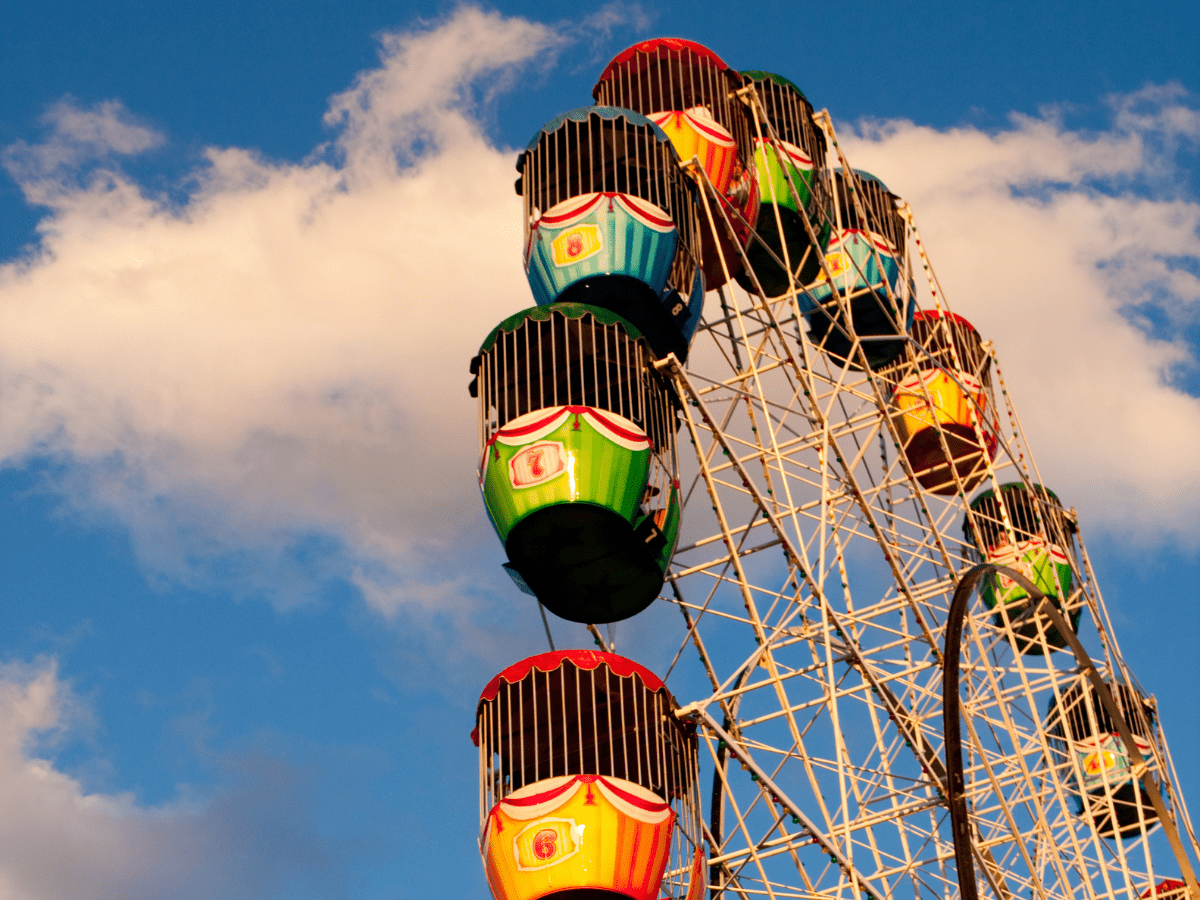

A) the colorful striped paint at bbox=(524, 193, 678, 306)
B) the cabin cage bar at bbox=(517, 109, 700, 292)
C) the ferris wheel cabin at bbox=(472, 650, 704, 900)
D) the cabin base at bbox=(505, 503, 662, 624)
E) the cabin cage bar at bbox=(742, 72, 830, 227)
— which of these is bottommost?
the ferris wheel cabin at bbox=(472, 650, 704, 900)

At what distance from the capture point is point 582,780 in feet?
71.5

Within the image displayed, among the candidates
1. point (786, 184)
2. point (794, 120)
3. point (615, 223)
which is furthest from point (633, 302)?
point (794, 120)

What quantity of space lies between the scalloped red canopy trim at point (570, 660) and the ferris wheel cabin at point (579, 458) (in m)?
0.95

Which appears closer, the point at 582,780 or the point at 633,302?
the point at 582,780

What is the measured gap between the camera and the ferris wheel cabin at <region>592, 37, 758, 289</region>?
93.5ft

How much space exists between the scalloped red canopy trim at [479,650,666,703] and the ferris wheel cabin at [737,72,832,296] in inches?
362

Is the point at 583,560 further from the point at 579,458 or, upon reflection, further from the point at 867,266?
the point at 867,266

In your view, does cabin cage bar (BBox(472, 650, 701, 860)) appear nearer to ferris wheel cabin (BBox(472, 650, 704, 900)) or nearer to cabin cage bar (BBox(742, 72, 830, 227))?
ferris wheel cabin (BBox(472, 650, 704, 900))

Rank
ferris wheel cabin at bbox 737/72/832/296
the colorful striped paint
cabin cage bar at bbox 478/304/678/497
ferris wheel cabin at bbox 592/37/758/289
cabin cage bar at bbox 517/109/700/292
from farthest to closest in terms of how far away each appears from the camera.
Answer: ferris wheel cabin at bbox 737/72/832/296
ferris wheel cabin at bbox 592/37/758/289
cabin cage bar at bbox 517/109/700/292
the colorful striped paint
cabin cage bar at bbox 478/304/678/497

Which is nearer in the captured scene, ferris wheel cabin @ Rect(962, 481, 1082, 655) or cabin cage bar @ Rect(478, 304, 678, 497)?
cabin cage bar @ Rect(478, 304, 678, 497)

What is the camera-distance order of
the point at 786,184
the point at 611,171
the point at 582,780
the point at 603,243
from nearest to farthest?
the point at 582,780 < the point at 603,243 < the point at 611,171 < the point at 786,184

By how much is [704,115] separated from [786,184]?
303 cm

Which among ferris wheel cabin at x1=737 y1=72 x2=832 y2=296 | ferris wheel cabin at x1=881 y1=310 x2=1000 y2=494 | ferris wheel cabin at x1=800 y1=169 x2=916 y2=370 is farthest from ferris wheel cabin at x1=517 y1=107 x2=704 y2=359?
ferris wheel cabin at x1=881 y1=310 x2=1000 y2=494

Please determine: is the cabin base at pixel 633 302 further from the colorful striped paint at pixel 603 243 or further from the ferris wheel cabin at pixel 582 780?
the ferris wheel cabin at pixel 582 780
